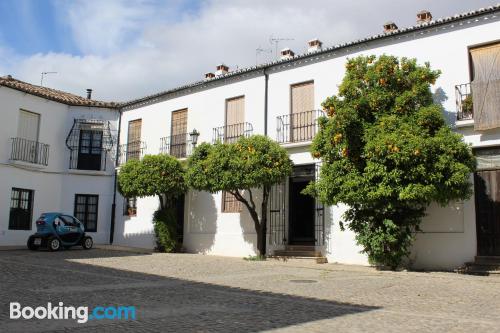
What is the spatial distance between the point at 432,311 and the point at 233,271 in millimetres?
6074

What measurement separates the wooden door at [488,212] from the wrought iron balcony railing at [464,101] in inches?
59.3

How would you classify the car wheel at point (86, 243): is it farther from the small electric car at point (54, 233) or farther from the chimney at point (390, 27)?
the chimney at point (390, 27)

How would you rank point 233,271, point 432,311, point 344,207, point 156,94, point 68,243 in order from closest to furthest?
point 432,311 < point 233,271 < point 344,207 < point 68,243 < point 156,94

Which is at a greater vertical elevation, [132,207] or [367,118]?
[367,118]

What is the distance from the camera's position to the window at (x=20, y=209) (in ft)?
66.4

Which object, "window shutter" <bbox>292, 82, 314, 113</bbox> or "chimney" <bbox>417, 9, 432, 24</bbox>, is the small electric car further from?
"chimney" <bbox>417, 9, 432, 24</bbox>

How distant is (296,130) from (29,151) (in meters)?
11.2

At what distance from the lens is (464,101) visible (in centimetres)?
1323

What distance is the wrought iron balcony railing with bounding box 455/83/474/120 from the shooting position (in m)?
13.2

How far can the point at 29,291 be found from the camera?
27.5ft

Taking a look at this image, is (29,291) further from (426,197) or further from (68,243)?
(68,243)

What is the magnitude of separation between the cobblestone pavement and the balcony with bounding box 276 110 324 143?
4.49 metres

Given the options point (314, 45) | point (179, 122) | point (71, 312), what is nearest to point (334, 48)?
point (314, 45)

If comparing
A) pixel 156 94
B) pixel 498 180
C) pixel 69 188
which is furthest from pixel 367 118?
pixel 69 188
